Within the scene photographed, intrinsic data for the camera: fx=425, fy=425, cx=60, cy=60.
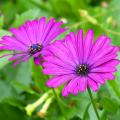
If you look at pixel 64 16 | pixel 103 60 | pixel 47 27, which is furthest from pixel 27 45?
pixel 64 16

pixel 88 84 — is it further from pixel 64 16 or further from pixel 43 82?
pixel 64 16

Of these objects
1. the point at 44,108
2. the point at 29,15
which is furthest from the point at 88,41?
the point at 29,15

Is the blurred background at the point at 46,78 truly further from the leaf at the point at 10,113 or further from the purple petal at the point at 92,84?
the purple petal at the point at 92,84

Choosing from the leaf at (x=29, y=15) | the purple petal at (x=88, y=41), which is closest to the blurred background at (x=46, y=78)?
the leaf at (x=29, y=15)

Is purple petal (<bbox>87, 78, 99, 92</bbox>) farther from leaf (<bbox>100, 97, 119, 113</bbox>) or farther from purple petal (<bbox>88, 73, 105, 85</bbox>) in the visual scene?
leaf (<bbox>100, 97, 119, 113</bbox>)

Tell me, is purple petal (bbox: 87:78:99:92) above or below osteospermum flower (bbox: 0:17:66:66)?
below

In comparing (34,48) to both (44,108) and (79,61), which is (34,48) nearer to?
(79,61)

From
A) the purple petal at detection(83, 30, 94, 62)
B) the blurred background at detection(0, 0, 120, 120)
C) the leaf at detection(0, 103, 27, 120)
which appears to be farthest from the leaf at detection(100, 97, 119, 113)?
the leaf at detection(0, 103, 27, 120)
